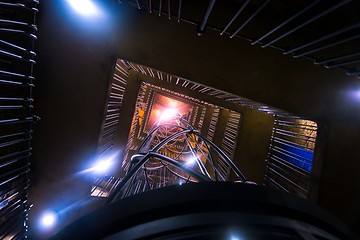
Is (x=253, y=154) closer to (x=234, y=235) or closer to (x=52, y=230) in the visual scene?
(x=52, y=230)

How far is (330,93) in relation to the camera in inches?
112

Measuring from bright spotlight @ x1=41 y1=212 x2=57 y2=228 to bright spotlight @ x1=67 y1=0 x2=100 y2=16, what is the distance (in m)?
2.72

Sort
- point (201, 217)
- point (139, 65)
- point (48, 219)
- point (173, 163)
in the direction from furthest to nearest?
point (48, 219), point (139, 65), point (173, 163), point (201, 217)

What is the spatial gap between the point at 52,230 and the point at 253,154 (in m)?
3.91

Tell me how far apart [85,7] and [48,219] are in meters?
2.85

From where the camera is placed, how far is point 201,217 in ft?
2.01

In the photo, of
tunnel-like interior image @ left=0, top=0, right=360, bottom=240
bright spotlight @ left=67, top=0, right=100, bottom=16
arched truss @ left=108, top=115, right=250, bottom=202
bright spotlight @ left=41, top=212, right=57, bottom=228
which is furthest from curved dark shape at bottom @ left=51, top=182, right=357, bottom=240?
bright spotlight @ left=41, top=212, right=57, bottom=228

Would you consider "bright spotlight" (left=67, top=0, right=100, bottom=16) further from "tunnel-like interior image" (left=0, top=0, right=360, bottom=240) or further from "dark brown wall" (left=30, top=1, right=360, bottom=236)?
"dark brown wall" (left=30, top=1, right=360, bottom=236)

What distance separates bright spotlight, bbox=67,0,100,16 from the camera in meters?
2.54

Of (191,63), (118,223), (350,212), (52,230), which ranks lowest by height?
(52,230)

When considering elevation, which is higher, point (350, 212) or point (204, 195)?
point (204, 195)

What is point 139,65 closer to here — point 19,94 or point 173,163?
point 19,94

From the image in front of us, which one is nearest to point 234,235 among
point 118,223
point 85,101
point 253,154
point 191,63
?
point 118,223

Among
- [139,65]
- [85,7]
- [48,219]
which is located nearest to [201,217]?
[139,65]
